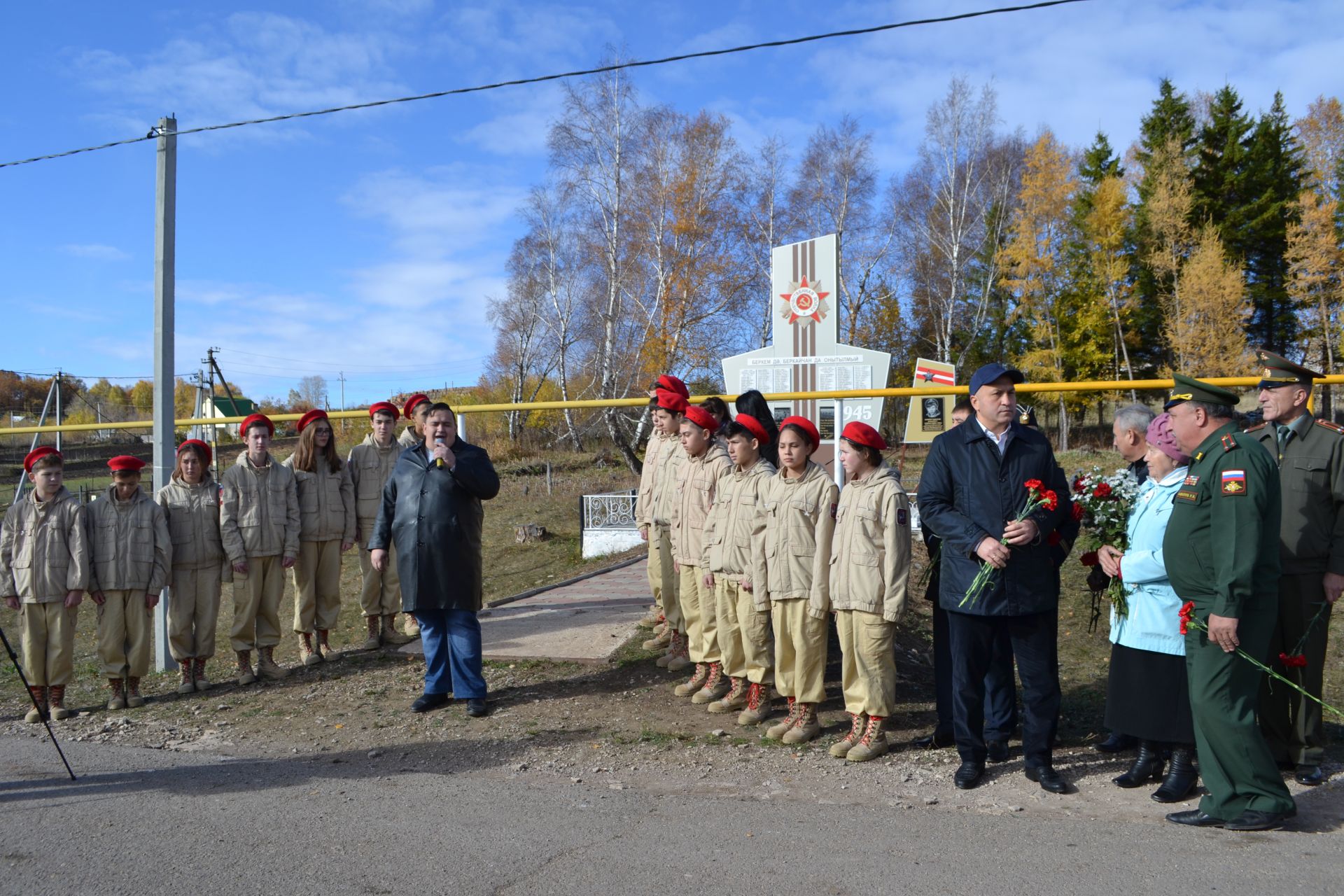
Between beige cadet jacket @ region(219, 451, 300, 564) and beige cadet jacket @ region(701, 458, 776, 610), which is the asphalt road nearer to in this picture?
beige cadet jacket @ region(701, 458, 776, 610)

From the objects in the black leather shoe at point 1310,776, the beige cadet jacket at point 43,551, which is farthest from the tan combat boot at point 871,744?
the beige cadet jacket at point 43,551

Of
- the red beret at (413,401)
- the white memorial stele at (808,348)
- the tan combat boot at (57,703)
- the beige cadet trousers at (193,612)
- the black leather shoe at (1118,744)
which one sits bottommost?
the tan combat boot at (57,703)

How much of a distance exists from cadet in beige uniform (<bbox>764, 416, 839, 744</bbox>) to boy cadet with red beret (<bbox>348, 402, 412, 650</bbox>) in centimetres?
370

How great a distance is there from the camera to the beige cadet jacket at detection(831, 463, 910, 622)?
477cm

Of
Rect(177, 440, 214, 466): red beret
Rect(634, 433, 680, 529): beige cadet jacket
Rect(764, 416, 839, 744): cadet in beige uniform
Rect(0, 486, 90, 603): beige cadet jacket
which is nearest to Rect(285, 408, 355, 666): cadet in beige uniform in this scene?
Rect(177, 440, 214, 466): red beret

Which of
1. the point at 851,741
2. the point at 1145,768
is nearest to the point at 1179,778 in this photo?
the point at 1145,768

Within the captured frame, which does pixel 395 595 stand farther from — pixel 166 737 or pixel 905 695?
pixel 905 695

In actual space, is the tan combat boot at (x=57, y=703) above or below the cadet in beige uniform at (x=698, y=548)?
below

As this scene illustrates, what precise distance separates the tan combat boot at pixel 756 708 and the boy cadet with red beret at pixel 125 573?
4.35 meters

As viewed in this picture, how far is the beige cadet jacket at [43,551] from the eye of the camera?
21.3ft

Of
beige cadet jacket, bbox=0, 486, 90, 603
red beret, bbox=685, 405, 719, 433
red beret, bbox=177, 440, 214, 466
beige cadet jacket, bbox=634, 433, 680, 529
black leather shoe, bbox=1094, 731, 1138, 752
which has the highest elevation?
red beret, bbox=685, 405, 719, 433

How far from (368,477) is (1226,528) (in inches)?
242

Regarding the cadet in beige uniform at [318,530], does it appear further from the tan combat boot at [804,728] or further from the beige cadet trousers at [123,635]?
the tan combat boot at [804,728]

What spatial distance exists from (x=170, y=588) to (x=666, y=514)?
3.78 m
